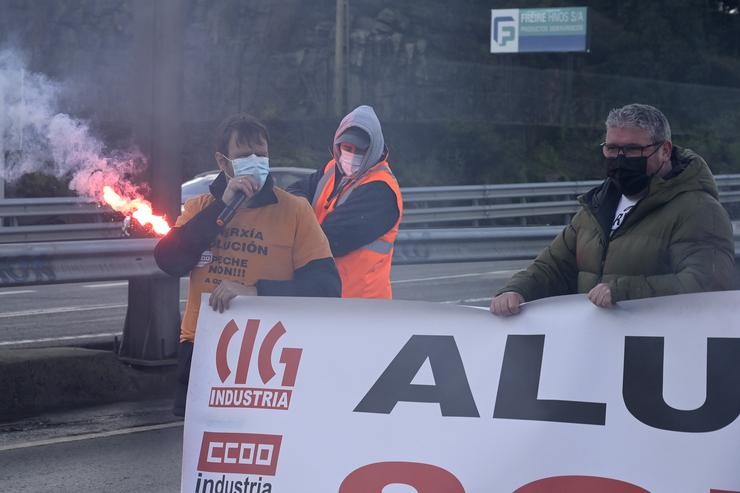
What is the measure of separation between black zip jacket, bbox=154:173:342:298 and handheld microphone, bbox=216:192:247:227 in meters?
0.03

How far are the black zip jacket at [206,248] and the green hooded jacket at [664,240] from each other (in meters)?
0.81

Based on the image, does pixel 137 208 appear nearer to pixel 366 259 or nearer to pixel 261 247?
pixel 366 259

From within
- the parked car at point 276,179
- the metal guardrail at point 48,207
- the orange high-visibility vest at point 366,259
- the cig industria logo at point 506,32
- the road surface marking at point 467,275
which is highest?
the cig industria logo at point 506,32

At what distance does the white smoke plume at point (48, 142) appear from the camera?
8867 millimetres

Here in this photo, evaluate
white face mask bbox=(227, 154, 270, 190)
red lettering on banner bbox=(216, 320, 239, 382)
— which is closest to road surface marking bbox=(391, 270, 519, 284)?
white face mask bbox=(227, 154, 270, 190)

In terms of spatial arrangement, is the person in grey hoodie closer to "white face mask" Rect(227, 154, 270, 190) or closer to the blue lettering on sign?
"white face mask" Rect(227, 154, 270, 190)

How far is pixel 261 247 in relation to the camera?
4922 mm

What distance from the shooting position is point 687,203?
14.0ft

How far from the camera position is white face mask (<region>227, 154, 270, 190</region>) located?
486 cm

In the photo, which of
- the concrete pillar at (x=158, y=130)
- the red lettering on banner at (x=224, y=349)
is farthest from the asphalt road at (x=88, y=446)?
the red lettering on banner at (x=224, y=349)

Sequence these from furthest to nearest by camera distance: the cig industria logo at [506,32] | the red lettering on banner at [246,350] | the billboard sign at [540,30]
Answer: the billboard sign at [540,30] < the cig industria logo at [506,32] < the red lettering on banner at [246,350]

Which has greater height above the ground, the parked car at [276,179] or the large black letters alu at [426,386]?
the large black letters alu at [426,386]

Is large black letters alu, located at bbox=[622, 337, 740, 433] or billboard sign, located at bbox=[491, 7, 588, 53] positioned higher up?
billboard sign, located at bbox=[491, 7, 588, 53]

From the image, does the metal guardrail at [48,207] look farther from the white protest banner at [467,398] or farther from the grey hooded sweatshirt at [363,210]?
the white protest banner at [467,398]
